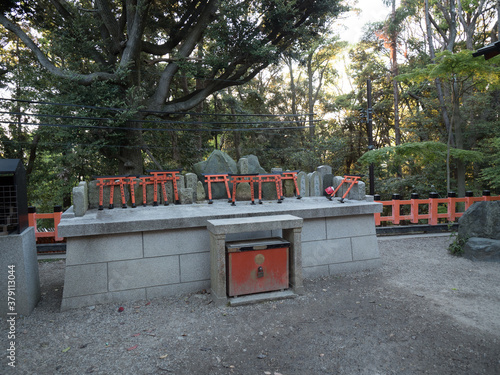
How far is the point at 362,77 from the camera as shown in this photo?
23.9m

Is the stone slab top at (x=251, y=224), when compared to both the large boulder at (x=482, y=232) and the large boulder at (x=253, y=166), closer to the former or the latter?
the large boulder at (x=253, y=166)

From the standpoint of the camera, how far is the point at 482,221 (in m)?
8.65

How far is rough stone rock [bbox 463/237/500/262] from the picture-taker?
8328mm

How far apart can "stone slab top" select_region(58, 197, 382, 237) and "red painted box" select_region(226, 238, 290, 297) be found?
0.95 meters

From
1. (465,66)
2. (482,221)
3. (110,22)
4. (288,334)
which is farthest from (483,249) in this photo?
(110,22)

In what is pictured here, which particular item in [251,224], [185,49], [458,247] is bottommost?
[458,247]

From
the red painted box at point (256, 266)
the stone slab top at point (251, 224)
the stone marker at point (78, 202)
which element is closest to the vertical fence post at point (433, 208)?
the stone slab top at point (251, 224)

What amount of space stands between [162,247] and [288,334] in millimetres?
2924

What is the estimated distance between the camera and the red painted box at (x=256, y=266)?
5.73 metres

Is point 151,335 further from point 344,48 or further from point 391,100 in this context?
point 344,48

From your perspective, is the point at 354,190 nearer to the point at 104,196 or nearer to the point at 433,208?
the point at 433,208

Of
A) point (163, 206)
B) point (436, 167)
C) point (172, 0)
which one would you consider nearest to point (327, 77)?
point (436, 167)

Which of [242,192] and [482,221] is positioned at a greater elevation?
[242,192]

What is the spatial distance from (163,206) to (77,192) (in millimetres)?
1999
